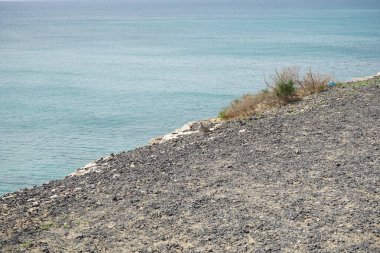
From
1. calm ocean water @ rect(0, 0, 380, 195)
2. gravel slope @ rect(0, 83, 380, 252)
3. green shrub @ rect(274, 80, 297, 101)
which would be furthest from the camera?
calm ocean water @ rect(0, 0, 380, 195)

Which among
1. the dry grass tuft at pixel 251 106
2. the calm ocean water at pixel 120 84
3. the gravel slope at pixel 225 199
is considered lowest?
the calm ocean water at pixel 120 84

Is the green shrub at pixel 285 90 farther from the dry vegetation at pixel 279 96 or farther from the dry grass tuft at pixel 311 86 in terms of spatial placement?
the dry grass tuft at pixel 311 86

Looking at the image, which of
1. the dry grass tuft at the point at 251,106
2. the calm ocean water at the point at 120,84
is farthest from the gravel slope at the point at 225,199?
the calm ocean water at the point at 120,84

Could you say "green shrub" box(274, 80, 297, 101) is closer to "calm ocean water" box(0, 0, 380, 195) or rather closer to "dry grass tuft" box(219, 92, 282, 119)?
"dry grass tuft" box(219, 92, 282, 119)

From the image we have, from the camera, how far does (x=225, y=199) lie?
879 centimetres

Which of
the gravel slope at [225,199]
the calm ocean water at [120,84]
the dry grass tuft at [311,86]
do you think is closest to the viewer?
the gravel slope at [225,199]

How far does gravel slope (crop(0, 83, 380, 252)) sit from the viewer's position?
24.4ft

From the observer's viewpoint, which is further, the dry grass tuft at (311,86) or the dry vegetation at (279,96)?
the dry grass tuft at (311,86)

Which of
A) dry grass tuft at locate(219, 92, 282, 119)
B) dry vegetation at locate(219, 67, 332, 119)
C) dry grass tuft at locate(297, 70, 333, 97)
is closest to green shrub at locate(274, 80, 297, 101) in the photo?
dry vegetation at locate(219, 67, 332, 119)

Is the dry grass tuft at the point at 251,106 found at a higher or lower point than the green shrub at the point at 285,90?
lower

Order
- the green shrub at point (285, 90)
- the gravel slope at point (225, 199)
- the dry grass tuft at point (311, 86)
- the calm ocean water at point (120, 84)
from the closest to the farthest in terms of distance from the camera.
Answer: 1. the gravel slope at point (225, 199)
2. the green shrub at point (285, 90)
3. the dry grass tuft at point (311, 86)
4. the calm ocean water at point (120, 84)

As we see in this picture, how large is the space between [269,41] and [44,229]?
6891 centimetres

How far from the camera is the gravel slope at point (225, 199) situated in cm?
745

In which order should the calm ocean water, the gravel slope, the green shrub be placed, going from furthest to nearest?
the calm ocean water
the green shrub
the gravel slope
